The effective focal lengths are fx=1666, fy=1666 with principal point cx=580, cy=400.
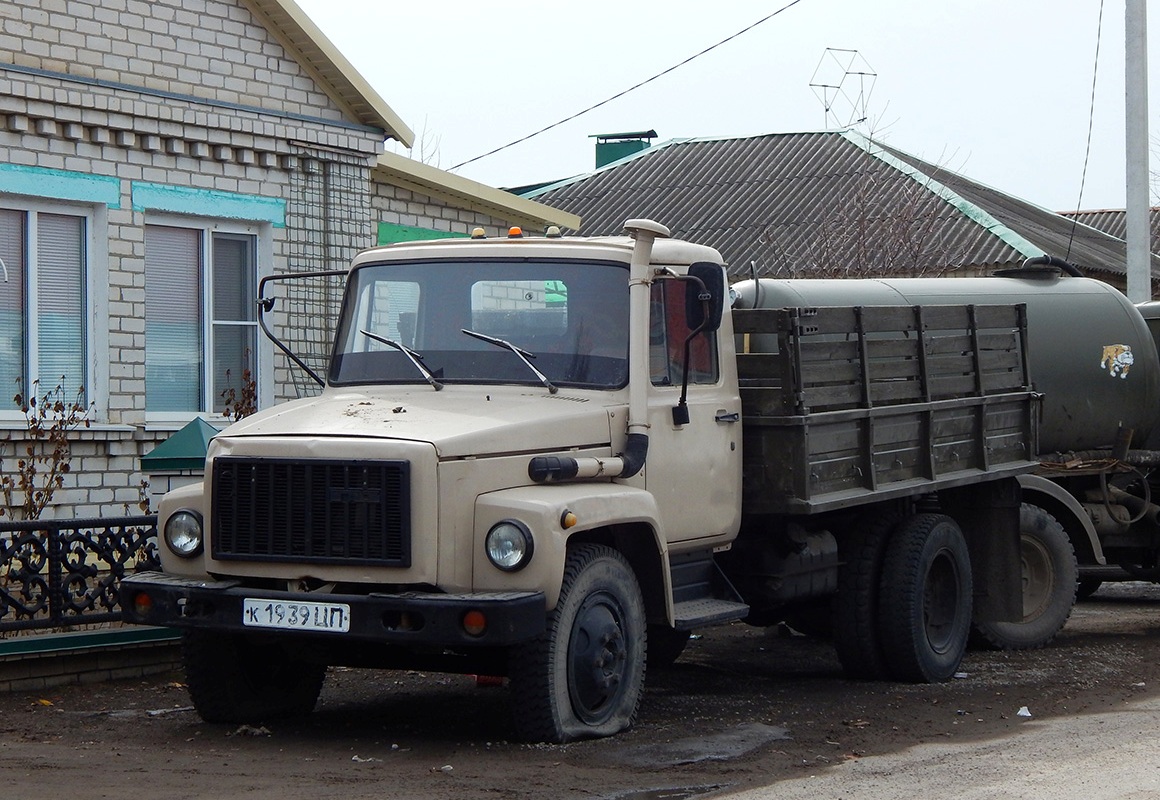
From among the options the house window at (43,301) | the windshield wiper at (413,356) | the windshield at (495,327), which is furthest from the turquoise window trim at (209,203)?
the windshield wiper at (413,356)

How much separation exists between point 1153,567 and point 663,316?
597cm

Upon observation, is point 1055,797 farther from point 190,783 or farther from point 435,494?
point 190,783

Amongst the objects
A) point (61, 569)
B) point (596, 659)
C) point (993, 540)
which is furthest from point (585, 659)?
point (993, 540)

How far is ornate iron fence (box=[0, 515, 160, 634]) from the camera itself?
8.81 m

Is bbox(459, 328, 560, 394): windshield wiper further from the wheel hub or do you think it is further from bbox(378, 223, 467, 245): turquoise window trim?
bbox(378, 223, 467, 245): turquoise window trim

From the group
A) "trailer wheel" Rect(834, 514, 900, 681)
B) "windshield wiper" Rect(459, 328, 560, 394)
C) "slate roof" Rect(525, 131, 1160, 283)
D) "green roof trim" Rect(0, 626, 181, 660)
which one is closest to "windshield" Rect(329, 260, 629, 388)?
"windshield wiper" Rect(459, 328, 560, 394)

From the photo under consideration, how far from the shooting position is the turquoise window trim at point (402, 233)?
14.0 meters

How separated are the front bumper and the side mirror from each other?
1.62m

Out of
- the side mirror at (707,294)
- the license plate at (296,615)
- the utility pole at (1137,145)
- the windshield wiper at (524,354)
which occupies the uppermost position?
the utility pole at (1137,145)

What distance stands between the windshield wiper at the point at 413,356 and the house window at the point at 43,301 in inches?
163

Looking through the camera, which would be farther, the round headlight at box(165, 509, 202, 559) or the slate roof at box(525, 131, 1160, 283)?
the slate roof at box(525, 131, 1160, 283)

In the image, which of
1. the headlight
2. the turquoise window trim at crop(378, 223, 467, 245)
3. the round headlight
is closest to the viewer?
the headlight

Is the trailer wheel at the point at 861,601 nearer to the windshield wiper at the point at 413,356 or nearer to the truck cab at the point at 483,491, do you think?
the truck cab at the point at 483,491

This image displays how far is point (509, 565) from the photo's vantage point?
22.3 feet
